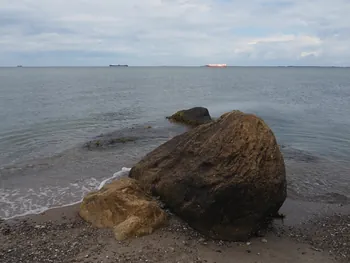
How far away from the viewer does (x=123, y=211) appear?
13266 mm

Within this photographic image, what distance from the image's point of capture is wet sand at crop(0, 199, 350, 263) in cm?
1105

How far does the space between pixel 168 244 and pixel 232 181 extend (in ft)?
9.63

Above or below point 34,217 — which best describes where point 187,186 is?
above

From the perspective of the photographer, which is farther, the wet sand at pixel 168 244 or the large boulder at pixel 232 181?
the large boulder at pixel 232 181

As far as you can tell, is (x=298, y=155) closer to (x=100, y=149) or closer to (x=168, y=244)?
(x=100, y=149)

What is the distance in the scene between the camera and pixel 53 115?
4188 cm

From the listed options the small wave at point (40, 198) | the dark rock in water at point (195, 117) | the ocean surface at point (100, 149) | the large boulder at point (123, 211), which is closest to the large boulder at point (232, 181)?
the large boulder at point (123, 211)

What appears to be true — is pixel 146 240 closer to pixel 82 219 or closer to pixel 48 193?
pixel 82 219

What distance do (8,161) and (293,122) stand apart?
27955mm

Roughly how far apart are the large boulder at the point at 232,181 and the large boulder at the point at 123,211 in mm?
1186

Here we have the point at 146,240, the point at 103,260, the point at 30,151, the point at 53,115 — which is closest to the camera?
the point at 103,260

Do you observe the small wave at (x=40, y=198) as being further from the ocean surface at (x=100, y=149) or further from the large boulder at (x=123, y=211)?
the large boulder at (x=123, y=211)

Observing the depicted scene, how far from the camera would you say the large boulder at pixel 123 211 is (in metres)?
12.5

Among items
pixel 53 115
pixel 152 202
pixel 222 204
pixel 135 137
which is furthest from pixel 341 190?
pixel 53 115
